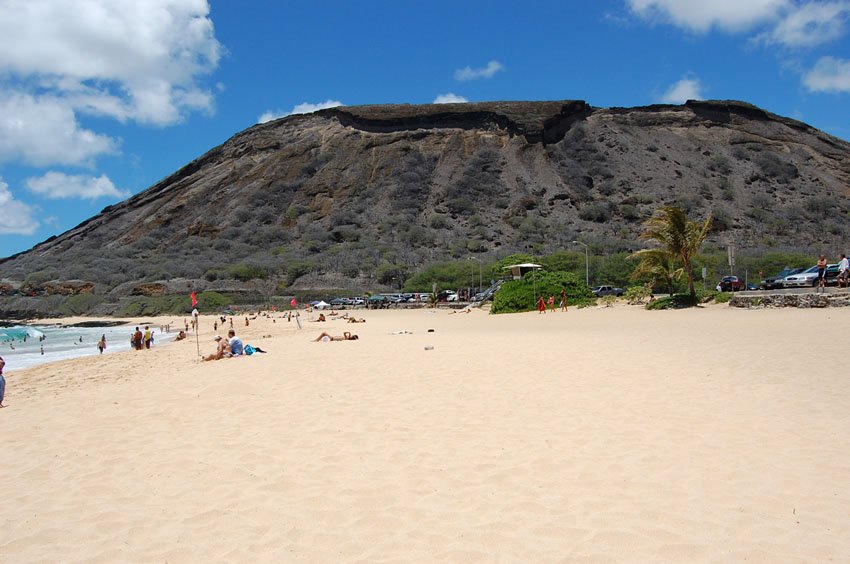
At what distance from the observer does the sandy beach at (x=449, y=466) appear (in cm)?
401

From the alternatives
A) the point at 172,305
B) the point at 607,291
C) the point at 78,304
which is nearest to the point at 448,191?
the point at 172,305

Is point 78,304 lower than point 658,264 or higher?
higher

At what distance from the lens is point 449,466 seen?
18.0 ft

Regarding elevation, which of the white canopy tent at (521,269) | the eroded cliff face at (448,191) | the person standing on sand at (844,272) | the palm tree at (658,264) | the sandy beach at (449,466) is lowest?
the sandy beach at (449,466)

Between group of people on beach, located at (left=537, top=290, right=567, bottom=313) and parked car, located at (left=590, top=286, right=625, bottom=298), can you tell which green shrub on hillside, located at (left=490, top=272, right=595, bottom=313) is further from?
parked car, located at (left=590, top=286, right=625, bottom=298)

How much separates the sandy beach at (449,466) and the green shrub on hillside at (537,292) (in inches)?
800

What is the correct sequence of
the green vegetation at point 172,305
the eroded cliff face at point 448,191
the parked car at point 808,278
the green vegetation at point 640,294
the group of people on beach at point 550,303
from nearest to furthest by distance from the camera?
1. the parked car at point 808,278
2. the green vegetation at point 640,294
3. the group of people on beach at point 550,303
4. the green vegetation at point 172,305
5. the eroded cliff face at point 448,191

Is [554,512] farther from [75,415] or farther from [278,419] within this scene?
[75,415]

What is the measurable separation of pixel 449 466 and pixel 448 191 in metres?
89.4

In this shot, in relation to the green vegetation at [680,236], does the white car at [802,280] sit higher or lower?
lower

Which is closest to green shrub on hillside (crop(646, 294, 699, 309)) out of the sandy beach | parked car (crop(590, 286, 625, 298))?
the sandy beach

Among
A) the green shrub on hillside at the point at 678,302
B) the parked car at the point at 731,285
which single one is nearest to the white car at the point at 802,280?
the parked car at the point at 731,285

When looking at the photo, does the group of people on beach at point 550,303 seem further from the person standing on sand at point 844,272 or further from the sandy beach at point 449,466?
the sandy beach at point 449,466

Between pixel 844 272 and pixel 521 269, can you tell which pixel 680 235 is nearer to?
pixel 844 272
